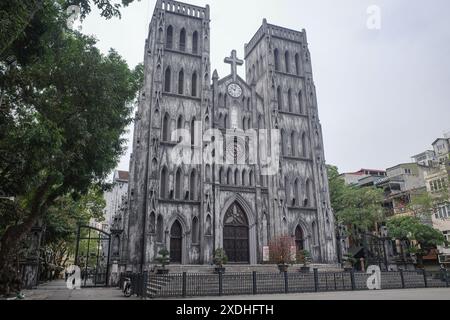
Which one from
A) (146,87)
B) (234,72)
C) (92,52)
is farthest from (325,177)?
(92,52)

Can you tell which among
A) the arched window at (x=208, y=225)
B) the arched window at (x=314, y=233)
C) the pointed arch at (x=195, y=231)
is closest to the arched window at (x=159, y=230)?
the pointed arch at (x=195, y=231)

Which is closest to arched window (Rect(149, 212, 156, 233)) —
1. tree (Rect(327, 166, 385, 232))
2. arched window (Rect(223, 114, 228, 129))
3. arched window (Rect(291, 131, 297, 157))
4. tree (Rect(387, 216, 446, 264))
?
arched window (Rect(223, 114, 228, 129))

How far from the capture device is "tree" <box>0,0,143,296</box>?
10.7 m

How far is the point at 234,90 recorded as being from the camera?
30.7 m

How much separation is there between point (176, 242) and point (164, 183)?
4207 mm

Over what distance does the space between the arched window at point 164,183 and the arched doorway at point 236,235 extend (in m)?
4.88

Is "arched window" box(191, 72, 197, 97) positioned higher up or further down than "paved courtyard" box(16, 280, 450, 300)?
higher up

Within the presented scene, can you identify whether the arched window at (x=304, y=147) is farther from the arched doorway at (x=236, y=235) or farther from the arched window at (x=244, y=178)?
the arched doorway at (x=236, y=235)

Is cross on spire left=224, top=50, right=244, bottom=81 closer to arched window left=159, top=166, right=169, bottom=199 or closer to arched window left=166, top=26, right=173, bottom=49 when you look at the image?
arched window left=166, top=26, right=173, bottom=49

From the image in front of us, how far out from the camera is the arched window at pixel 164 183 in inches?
1002

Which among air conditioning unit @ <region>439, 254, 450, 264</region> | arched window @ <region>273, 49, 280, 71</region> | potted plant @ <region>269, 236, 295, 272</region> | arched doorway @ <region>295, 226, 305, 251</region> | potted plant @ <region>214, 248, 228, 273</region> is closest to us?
potted plant @ <region>214, 248, 228, 273</region>

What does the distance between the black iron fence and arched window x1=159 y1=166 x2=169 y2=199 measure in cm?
982
